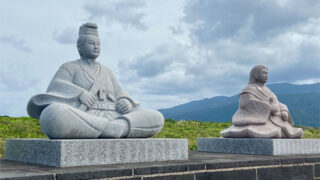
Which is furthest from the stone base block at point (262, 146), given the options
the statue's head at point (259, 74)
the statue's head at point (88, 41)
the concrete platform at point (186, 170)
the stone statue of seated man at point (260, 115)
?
the statue's head at point (88, 41)

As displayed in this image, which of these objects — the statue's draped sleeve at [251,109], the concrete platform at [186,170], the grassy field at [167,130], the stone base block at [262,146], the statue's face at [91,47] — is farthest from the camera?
the grassy field at [167,130]

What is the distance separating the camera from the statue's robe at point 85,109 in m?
5.20

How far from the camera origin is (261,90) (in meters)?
8.22

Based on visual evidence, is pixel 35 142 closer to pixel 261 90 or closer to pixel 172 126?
pixel 261 90

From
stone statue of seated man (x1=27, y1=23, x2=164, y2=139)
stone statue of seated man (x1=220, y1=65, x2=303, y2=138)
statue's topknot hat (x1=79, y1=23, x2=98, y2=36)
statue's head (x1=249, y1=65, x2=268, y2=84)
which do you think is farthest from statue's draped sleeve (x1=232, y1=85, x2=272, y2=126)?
statue's topknot hat (x1=79, y1=23, x2=98, y2=36)

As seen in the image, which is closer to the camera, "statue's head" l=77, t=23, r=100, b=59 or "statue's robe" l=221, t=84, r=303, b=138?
"statue's head" l=77, t=23, r=100, b=59

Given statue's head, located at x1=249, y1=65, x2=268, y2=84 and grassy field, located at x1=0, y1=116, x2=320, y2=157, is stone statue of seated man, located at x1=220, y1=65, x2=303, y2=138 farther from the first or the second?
grassy field, located at x1=0, y1=116, x2=320, y2=157

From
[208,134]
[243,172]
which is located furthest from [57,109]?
[208,134]

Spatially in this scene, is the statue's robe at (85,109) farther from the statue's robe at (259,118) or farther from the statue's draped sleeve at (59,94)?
the statue's robe at (259,118)

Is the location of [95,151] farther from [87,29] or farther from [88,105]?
[87,29]

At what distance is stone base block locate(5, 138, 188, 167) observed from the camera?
16.0 ft

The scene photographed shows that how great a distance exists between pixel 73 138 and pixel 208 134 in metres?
9.02

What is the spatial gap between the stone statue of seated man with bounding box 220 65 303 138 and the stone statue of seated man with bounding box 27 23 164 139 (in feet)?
8.63

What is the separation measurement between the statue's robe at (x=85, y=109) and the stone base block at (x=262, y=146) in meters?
2.51
